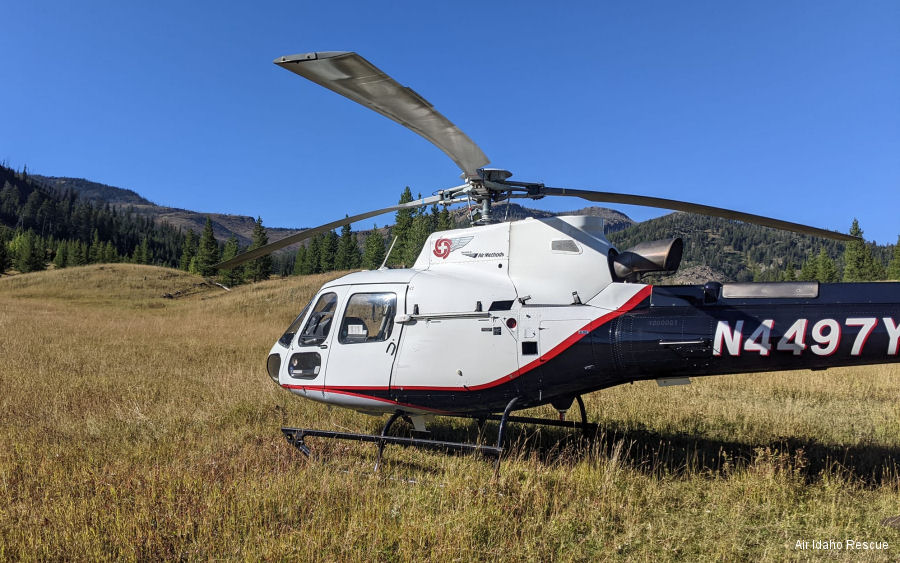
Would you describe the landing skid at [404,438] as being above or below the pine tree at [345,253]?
below

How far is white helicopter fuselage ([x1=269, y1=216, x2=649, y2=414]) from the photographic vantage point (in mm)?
6332

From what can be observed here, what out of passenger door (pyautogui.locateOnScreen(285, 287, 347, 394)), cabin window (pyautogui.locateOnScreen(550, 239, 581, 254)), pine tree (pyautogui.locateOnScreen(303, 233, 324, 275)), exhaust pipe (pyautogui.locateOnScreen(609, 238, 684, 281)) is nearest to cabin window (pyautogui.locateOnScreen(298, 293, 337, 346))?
passenger door (pyautogui.locateOnScreen(285, 287, 347, 394))

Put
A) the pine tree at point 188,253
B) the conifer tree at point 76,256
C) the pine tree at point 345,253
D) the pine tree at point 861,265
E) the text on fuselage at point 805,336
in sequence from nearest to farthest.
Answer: the text on fuselage at point 805,336, the pine tree at point 861,265, the pine tree at point 345,253, the conifer tree at point 76,256, the pine tree at point 188,253

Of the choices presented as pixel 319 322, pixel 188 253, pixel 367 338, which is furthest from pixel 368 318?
pixel 188 253

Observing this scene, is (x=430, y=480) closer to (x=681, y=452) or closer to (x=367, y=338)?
(x=367, y=338)

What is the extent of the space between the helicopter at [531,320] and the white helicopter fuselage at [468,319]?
0.02 meters

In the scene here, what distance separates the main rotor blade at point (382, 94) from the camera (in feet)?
13.4

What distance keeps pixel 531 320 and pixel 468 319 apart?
2.53 ft

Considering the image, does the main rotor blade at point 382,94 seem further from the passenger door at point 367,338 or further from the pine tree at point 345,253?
the pine tree at point 345,253

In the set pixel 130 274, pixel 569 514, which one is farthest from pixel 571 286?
pixel 130 274

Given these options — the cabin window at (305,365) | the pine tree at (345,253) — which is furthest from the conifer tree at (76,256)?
the cabin window at (305,365)

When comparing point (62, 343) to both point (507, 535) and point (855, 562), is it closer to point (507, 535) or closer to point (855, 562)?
point (507, 535)

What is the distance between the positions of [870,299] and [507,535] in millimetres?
4489

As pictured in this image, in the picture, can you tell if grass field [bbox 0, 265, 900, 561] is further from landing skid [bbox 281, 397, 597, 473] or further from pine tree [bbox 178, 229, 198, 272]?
pine tree [bbox 178, 229, 198, 272]
